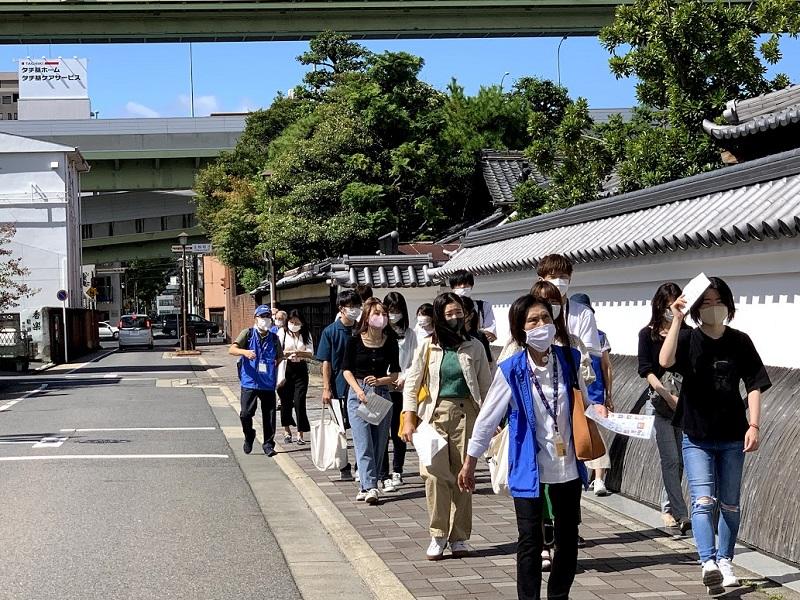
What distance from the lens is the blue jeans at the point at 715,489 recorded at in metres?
6.52

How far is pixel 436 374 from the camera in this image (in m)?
8.10

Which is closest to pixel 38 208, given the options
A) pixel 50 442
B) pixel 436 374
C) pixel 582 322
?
pixel 50 442

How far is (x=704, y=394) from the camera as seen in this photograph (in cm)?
651

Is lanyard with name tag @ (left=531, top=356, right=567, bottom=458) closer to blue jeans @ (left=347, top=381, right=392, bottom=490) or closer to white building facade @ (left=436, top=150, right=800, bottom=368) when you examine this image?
white building facade @ (left=436, top=150, right=800, bottom=368)

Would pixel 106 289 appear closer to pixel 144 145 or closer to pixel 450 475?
pixel 144 145

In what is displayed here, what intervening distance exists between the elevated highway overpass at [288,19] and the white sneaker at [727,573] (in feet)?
109

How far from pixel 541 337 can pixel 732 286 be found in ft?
15.0

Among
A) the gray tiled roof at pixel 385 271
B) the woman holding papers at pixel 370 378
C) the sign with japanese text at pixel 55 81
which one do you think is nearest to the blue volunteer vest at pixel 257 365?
the woman holding papers at pixel 370 378

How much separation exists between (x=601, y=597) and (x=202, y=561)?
2941mm

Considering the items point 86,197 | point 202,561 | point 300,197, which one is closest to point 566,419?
point 202,561

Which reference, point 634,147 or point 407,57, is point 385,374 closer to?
point 634,147

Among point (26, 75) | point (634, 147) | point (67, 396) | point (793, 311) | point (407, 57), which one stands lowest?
point (67, 396)

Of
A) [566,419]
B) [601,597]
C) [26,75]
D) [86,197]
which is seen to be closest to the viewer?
[566,419]

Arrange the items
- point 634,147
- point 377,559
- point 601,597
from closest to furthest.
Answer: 1. point 601,597
2. point 377,559
3. point 634,147
